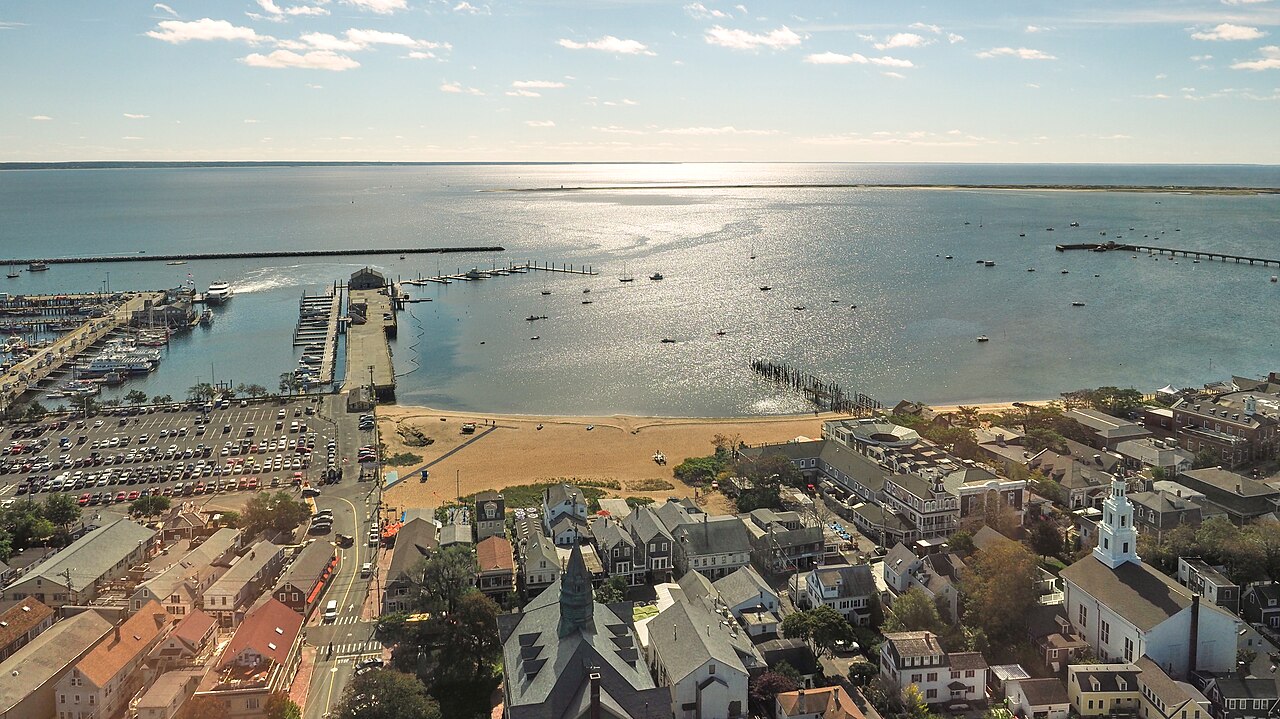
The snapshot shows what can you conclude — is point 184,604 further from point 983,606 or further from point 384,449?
point 983,606

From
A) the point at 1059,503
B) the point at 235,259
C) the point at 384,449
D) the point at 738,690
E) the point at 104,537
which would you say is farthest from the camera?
the point at 235,259

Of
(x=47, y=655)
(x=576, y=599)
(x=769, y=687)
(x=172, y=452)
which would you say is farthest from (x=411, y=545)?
(x=172, y=452)

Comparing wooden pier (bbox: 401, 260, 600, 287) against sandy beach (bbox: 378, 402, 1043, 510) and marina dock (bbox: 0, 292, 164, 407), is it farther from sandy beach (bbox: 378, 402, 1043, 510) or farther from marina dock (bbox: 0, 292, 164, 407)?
sandy beach (bbox: 378, 402, 1043, 510)

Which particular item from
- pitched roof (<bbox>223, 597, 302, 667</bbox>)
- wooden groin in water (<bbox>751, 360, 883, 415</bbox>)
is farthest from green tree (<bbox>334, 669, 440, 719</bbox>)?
wooden groin in water (<bbox>751, 360, 883, 415</bbox>)

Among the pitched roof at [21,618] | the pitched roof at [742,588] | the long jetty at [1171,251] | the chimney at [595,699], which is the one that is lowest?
the pitched roof at [742,588]

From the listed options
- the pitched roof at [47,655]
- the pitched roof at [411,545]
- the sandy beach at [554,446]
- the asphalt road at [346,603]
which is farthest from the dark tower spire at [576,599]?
the sandy beach at [554,446]

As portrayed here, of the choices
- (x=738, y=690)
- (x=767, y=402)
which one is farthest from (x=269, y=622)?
(x=767, y=402)

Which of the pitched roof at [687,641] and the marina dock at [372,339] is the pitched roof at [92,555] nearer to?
the pitched roof at [687,641]
